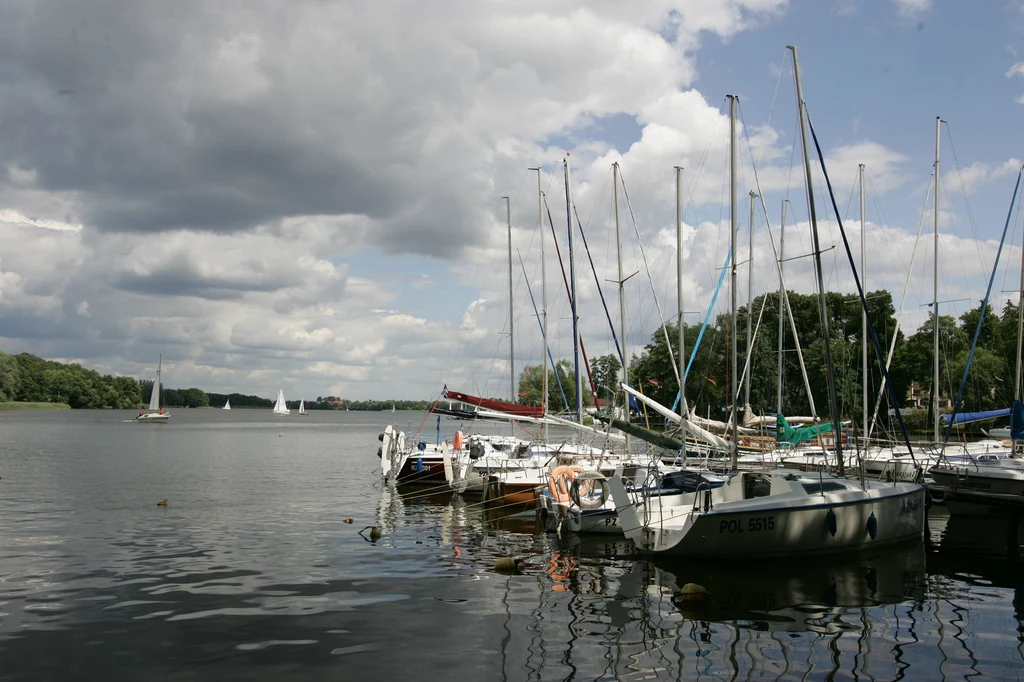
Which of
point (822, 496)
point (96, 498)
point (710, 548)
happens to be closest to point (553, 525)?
point (710, 548)

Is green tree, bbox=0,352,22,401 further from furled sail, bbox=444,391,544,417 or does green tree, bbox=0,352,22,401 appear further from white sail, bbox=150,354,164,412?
furled sail, bbox=444,391,544,417

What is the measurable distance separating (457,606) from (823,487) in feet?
37.2

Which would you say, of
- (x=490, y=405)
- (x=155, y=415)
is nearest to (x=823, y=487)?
(x=490, y=405)

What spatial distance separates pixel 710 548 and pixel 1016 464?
58.5ft

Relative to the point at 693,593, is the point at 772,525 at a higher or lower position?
higher

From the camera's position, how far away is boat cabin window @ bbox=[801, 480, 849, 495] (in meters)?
21.4

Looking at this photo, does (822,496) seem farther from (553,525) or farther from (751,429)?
(751,429)

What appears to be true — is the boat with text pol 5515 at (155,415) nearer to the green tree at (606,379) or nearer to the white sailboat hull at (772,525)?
the green tree at (606,379)

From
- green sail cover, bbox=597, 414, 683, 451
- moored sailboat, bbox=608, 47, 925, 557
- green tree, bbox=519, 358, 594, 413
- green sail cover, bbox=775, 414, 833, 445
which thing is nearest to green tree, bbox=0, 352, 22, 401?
green tree, bbox=519, 358, 594, 413

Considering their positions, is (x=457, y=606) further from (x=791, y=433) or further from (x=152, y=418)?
(x=152, y=418)

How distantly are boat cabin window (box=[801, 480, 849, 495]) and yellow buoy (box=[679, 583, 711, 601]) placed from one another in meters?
6.00

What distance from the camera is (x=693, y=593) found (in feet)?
54.7

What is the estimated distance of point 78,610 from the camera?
15.2m

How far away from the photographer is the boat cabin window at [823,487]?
21.4m
